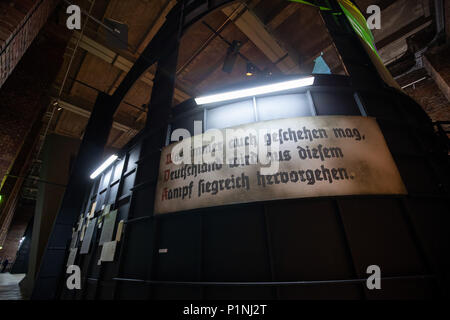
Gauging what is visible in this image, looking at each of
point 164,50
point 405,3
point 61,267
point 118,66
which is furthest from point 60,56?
point 405,3

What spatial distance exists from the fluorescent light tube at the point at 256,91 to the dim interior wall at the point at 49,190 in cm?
770

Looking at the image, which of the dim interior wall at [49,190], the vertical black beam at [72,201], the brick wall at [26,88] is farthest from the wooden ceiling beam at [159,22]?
the dim interior wall at [49,190]

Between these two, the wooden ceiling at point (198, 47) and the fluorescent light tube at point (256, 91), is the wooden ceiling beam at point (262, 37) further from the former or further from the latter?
the fluorescent light tube at point (256, 91)

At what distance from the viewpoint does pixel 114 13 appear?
7211 mm

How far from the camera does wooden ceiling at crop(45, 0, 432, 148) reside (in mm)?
7285

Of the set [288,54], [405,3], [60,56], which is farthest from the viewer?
[288,54]

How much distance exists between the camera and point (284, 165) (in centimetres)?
303

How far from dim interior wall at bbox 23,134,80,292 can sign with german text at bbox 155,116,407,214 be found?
7525 mm

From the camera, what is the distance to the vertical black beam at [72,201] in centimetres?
641

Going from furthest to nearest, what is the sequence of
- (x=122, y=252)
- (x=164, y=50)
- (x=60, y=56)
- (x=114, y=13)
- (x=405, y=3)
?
(x=405, y=3)
(x=114, y=13)
(x=60, y=56)
(x=164, y=50)
(x=122, y=252)

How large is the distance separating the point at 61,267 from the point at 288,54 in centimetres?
1315

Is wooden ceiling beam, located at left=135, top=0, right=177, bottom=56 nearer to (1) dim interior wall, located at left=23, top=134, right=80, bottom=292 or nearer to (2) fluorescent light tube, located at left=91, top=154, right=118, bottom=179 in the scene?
(2) fluorescent light tube, located at left=91, top=154, right=118, bottom=179

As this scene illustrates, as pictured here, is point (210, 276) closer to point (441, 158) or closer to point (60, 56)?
point (441, 158)

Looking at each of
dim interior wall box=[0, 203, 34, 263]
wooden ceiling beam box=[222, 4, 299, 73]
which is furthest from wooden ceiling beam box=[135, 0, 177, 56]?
dim interior wall box=[0, 203, 34, 263]
